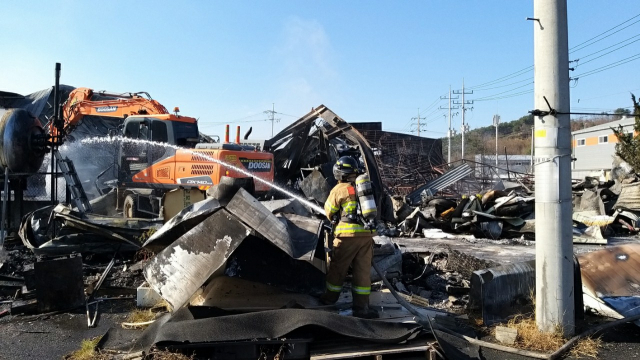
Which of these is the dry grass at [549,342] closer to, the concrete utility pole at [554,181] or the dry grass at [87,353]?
the concrete utility pole at [554,181]

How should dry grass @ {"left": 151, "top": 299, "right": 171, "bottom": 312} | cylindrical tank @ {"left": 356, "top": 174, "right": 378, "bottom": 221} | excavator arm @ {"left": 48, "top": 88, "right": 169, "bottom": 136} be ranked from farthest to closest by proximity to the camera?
excavator arm @ {"left": 48, "top": 88, "right": 169, "bottom": 136}
dry grass @ {"left": 151, "top": 299, "right": 171, "bottom": 312}
cylindrical tank @ {"left": 356, "top": 174, "right": 378, "bottom": 221}

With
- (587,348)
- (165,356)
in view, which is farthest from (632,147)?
(165,356)

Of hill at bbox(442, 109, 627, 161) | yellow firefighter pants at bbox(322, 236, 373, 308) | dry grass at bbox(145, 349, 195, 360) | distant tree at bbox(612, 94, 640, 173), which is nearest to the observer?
dry grass at bbox(145, 349, 195, 360)

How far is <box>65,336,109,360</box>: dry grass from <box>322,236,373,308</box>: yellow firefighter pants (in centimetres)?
223

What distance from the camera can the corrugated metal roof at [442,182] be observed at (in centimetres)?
1636

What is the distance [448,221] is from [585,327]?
25.1 ft

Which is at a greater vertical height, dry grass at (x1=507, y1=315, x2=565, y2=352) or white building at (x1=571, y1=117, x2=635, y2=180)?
white building at (x1=571, y1=117, x2=635, y2=180)

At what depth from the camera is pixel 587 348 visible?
432 centimetres

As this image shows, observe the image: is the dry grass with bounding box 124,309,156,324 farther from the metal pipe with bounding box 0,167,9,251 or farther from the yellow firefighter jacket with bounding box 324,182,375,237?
the metal pipe with bounding box 0,167,9,251

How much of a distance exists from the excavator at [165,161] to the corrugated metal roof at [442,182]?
6023mm

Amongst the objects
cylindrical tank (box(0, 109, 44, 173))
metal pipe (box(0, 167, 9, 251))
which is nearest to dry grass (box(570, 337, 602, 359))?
metal pipe (box(0, 167, 9, 251))

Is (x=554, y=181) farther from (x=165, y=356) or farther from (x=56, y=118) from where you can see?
(x=56, y=118)

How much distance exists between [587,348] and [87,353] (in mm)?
4390

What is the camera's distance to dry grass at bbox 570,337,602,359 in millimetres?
4262
